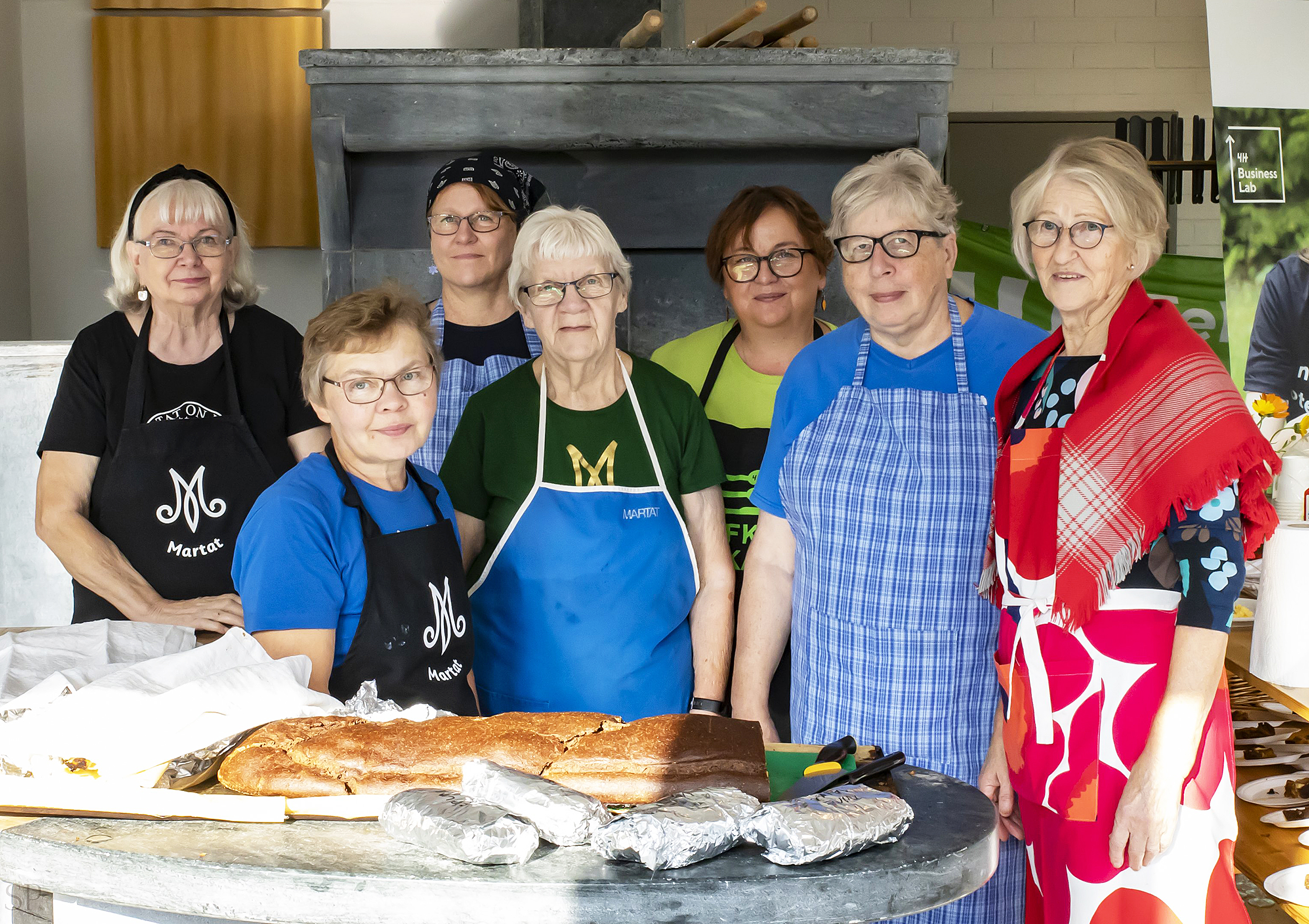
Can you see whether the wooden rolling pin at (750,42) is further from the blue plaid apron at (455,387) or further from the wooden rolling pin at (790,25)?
the blue plaid apron at (455,387)

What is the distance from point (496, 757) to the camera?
112cm

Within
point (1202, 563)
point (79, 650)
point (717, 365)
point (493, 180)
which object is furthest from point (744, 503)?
point (79, 650)

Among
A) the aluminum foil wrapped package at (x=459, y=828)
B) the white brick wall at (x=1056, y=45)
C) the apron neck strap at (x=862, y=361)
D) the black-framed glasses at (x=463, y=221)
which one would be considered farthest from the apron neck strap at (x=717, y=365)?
the white brick wall at (x=1056, y=45)

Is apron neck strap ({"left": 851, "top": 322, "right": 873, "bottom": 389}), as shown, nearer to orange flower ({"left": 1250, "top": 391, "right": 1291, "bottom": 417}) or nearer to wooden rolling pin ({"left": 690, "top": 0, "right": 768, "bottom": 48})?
orange flower ({"left": 1250, "top": 391, "right": 1291, "bottom": 417})

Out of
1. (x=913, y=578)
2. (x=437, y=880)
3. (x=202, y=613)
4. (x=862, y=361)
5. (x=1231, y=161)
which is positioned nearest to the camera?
(x=437, y=880)

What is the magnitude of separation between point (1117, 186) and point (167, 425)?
67.9 inches

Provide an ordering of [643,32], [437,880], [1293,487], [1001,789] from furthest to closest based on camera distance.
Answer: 1. [643,32]
2. [1293,487]
3. [1001,789]
4. [437,880]

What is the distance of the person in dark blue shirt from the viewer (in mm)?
1438

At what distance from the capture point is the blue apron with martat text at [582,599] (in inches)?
73.7

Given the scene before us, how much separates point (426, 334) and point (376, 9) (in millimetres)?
2678

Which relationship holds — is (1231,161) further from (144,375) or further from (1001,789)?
(144,375)

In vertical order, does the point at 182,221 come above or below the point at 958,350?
above

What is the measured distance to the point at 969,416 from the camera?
181cm

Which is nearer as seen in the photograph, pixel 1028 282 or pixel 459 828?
pixel 459 828
